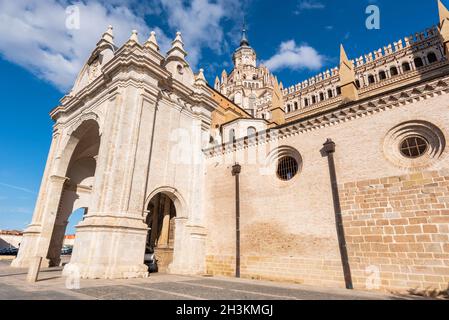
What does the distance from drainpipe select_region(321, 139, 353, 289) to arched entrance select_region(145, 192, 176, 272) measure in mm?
9373

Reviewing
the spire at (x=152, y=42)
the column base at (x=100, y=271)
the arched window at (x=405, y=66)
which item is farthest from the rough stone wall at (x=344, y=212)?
the arched window at (x=405, y=66)

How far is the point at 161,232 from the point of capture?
17.0 metres

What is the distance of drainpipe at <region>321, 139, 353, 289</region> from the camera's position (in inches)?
389

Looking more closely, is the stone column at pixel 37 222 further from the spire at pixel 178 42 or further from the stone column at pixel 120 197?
the spire at pixel 178 42

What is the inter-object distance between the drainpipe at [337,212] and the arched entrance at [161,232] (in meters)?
9.37

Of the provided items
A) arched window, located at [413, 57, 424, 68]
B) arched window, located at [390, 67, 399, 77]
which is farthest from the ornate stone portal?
arched window, located at [413, 57, 424, 68]

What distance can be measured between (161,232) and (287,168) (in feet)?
31.0

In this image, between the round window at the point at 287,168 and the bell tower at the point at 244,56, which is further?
the bell tower at the point at 244,56

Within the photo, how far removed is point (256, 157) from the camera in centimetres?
1477

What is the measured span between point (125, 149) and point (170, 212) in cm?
671

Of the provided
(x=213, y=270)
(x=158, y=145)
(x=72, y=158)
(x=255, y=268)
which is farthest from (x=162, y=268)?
(x=72, y=158)

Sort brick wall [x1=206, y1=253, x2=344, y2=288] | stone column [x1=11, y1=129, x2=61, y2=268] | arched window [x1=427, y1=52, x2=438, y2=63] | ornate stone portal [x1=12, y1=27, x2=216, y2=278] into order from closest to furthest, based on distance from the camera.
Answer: brick wall [x1=206, y1=253, x2=344, y2=288] → ornate stone portal [x1=12, y1=27, x2=216, y2=278] → stone column [x1=11, y1=129, x2=61, y2=268] → arched window [x1=427, y1=52, x2=438, y2=63]

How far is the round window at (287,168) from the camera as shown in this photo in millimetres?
13266

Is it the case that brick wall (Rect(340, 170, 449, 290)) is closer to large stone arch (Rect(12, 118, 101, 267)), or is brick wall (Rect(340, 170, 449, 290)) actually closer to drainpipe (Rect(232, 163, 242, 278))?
drainpipe (Rect(232, 163, 242, 278))
